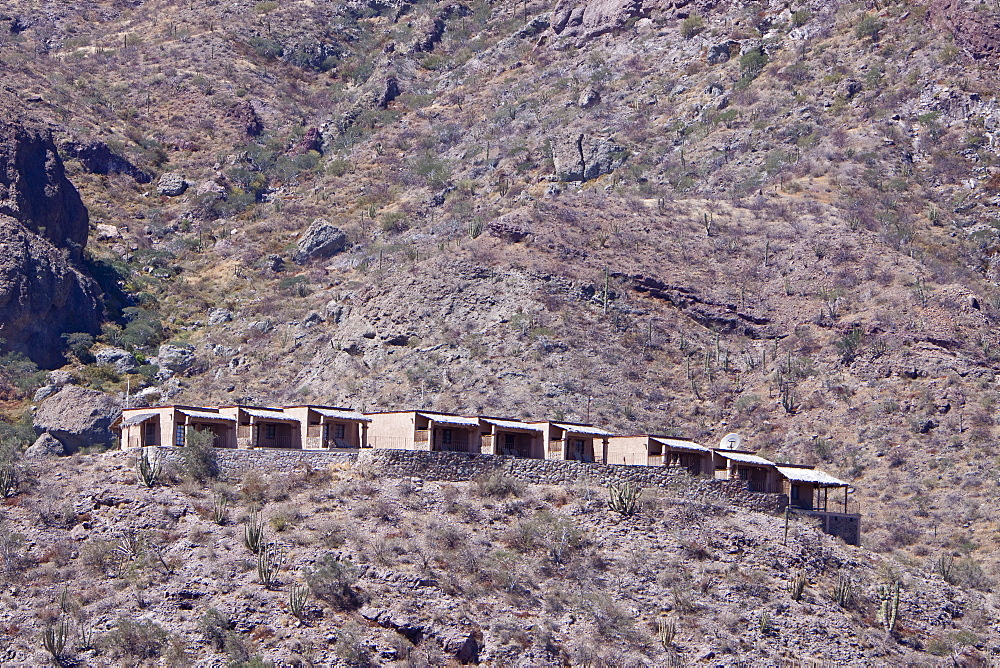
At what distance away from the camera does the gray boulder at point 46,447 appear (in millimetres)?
54844

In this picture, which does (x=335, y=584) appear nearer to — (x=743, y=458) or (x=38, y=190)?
(x=743, y=458)

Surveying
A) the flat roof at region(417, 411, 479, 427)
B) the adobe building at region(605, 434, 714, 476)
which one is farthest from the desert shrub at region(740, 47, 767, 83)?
the flat roof at region(417, 411, 479, 427)

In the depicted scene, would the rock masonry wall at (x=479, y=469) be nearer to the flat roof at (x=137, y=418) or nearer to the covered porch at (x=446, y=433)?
the covered porch at (x=446, y=433)

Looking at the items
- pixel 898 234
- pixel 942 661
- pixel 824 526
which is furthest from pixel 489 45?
pixel 942 661

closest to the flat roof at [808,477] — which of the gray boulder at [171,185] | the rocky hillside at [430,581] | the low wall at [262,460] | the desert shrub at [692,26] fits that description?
the rocky hillside at [430,581]

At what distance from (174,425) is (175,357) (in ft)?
86.8

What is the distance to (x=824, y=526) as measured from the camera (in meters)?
49.3

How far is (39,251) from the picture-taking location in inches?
2874

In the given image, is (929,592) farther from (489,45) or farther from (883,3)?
(489,45)

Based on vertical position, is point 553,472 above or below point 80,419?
below

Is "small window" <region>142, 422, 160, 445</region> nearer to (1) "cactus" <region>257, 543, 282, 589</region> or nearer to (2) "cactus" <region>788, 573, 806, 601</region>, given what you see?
(1) "cactus" <region>257, 543, 282, 589</region>

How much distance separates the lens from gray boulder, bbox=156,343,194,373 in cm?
7112

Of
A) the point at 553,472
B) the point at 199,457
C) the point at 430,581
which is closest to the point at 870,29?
the point at 553,472

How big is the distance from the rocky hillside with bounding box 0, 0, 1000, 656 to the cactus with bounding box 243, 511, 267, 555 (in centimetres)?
1932
